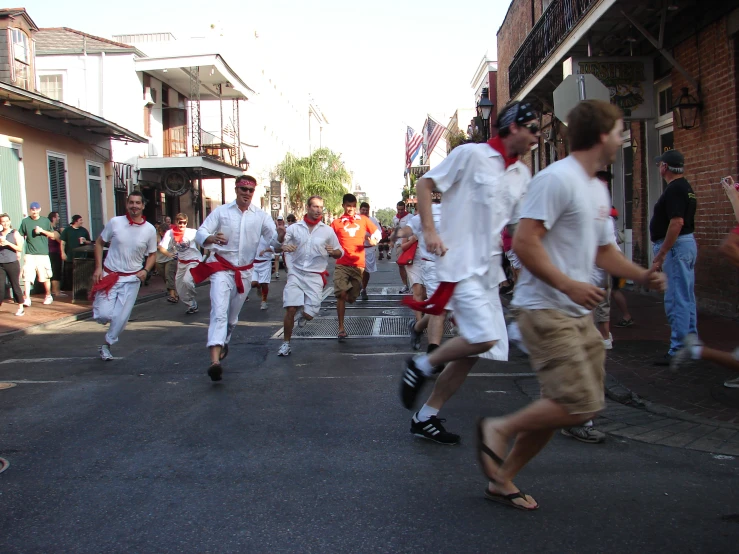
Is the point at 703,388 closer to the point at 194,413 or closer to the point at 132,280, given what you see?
the point at 194,413

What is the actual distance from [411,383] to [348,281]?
5277mm

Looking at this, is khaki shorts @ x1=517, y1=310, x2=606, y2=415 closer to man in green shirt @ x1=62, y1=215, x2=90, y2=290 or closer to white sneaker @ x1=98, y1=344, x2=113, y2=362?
white sneaker @ x1=98, y1=344, x2=113, y2=362

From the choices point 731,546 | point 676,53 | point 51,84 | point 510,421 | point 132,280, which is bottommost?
point 731,546

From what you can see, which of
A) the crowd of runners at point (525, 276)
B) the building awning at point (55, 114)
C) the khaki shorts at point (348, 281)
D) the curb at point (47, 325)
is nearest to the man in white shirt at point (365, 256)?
the khaki shorts at point (348, 281)

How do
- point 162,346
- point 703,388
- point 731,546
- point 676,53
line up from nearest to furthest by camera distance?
point 731,546, point 703,388, point 162,346, point 676,53

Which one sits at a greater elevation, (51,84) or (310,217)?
(51,84)

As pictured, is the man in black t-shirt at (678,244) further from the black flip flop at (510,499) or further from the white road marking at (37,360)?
the white road marking at (37,360)

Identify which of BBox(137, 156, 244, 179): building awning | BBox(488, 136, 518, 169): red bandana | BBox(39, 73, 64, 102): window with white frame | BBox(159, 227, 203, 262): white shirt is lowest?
BBox(159, 227, 203, 262): white shirt

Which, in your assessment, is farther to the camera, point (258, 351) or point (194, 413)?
point (258, 351)

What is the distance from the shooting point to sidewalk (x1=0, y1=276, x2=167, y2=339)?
35.0 ft

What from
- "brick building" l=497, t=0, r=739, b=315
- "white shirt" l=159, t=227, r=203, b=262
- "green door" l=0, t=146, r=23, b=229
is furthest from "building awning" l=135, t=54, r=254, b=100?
"brick building" l=497, t=0, r=739, b=315

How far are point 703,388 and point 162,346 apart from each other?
19.9ft

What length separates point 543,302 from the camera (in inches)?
123

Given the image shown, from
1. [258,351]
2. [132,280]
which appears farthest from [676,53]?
[132,280]
